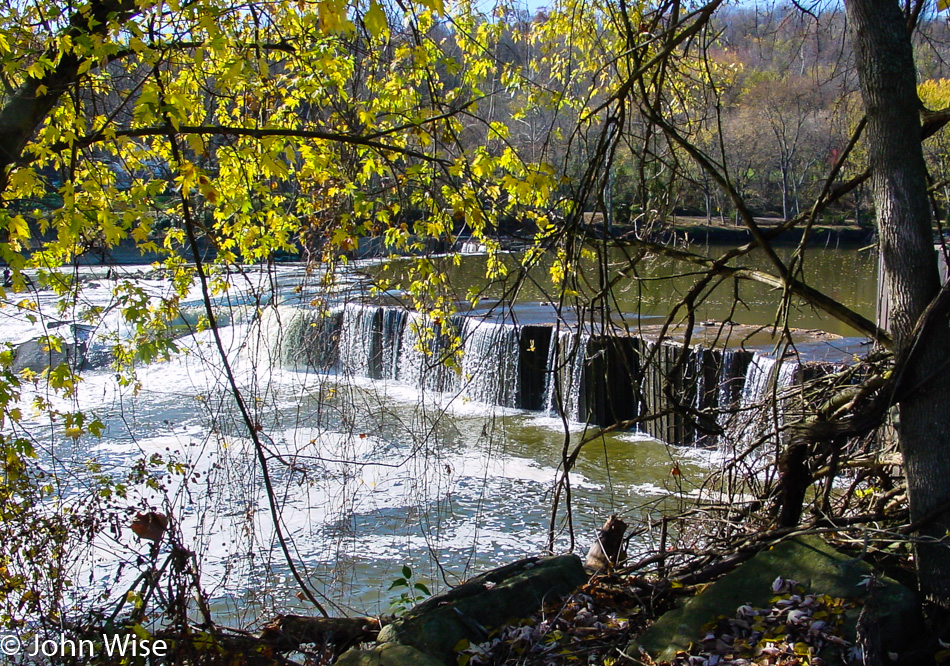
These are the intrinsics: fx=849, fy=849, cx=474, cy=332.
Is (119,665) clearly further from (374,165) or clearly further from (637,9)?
(637,9)

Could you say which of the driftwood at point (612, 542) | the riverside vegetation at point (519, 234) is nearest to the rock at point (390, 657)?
the riverside vegetation at point (519, 234)

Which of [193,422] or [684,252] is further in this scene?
[193,422]

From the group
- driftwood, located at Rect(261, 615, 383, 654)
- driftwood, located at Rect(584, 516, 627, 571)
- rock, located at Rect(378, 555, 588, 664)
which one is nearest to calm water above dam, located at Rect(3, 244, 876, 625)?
driftwood, located at Rect(584, 516, 627, 571)

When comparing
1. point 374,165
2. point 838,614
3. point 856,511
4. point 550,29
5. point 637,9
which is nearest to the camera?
point 838,614

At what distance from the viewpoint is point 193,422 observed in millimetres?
10805

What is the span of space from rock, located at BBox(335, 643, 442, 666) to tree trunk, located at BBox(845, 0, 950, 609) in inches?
65.0

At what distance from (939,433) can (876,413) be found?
194mm

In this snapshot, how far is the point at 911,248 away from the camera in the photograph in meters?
2.77

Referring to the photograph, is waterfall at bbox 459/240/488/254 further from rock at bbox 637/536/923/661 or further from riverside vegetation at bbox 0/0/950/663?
rock at bbox 637/536/923/661

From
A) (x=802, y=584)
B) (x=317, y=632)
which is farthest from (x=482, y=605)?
(x=802, y=584)

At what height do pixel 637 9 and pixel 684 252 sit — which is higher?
pixel 637 9

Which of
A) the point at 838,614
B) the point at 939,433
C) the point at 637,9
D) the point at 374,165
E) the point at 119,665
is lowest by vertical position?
the point at 119,665

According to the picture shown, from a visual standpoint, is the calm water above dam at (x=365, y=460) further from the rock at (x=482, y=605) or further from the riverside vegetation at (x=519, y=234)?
the rock at (x=482, y=605)

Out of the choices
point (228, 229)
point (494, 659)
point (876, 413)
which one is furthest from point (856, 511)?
point (228, 229)
